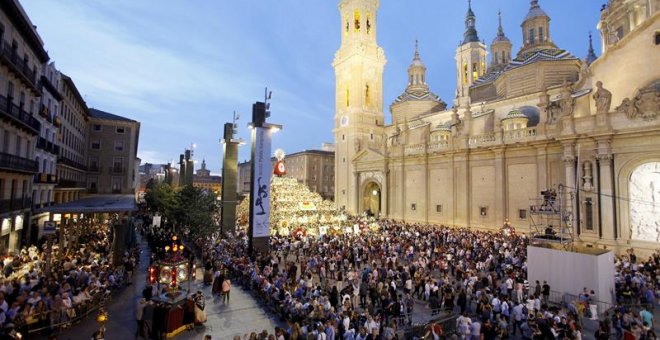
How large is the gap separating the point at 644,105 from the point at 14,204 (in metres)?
37.0

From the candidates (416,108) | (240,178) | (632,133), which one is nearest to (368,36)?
(416,108)

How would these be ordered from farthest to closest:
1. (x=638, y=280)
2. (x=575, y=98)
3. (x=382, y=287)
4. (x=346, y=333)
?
(x=575, y=98), (x=638, y=280), (x=382, y=287), (x=346, y=333)

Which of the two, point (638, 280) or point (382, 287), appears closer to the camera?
point (382, 287)

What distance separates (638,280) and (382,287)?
10.7 meters

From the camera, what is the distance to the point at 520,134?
30672mm

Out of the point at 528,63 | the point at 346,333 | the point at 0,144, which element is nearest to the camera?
the point at 346,333

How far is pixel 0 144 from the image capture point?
17484mm

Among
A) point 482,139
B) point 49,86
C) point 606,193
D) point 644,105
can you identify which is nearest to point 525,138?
point 482,139

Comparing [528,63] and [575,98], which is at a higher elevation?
[528,63]

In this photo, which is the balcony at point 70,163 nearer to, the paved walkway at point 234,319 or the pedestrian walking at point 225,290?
the paved walkway at point 234,319

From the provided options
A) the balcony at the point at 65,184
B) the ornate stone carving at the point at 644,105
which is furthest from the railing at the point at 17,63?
the ornate stone carving at the point at 644,105

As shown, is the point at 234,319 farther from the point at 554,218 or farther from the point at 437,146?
the point at 437,146

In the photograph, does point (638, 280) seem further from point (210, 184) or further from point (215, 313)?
point (210, 184)

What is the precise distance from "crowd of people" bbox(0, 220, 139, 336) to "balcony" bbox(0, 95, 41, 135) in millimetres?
6733
